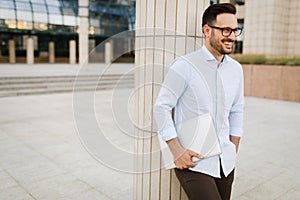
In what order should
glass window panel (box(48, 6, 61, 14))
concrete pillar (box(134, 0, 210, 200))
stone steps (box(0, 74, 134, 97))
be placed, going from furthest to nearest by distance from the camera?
glass window panel (box(48, 6, 61, 14)) → stone steps (box(0, 74, 134, 97)) → concrete pillar (box(134, 0, 210, 200))

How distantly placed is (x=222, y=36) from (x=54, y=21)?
31771 millimetres

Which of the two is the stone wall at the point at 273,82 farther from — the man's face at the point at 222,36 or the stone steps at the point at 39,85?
the man's face at the point at 222,36

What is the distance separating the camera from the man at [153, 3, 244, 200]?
199cm

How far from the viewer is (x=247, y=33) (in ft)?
67.1

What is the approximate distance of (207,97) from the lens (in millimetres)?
2088

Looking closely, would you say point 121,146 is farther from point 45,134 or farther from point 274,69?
point 274,69

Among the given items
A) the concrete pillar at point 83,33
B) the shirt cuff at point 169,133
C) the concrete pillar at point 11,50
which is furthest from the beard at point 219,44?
the concrete pillar at point 11,50

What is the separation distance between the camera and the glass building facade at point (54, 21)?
96.3 ft

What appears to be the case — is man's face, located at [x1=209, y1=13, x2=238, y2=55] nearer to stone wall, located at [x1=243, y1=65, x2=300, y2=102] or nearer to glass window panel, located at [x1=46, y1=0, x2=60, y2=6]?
stone wall, located at [x1=243, y1=65, x2=300, y2=102]

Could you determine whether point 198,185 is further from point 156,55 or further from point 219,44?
point 156,55

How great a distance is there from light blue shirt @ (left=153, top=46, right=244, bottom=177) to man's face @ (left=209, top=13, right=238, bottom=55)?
0.30 ft

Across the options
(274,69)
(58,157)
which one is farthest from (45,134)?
(274,69)

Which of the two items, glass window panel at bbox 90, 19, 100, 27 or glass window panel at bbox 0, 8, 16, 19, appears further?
glass window panel at bbox 90, 19, 100, 27

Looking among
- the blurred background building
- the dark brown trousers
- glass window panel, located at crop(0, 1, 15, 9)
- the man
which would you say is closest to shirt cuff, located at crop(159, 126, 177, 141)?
the man
